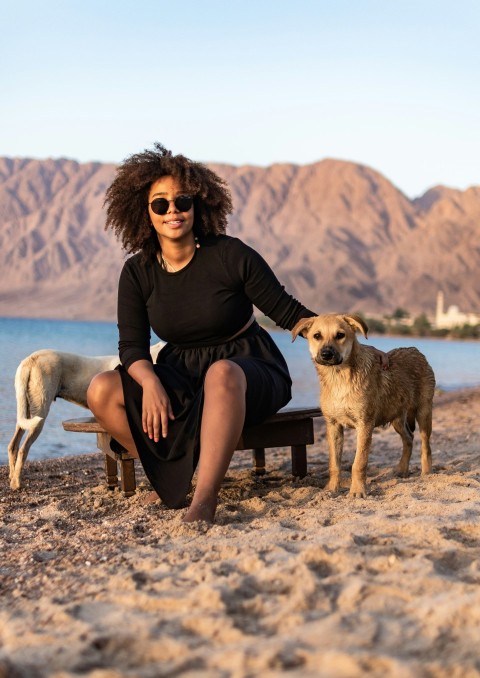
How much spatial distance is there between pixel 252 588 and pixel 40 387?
14.5 ft

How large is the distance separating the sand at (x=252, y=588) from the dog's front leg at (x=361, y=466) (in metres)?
0.12

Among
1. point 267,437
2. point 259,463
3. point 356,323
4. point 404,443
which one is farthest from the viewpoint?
point 259,463

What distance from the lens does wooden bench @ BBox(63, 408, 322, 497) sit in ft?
17.0

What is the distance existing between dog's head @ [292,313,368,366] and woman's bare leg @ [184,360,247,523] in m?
0.83

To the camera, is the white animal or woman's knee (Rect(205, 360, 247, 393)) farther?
the white animal

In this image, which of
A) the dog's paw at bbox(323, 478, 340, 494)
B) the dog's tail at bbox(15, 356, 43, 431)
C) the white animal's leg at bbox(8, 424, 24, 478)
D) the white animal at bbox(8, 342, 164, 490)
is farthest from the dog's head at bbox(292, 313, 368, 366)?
the white animal's leg at bbox(8, 424, 24, 478)

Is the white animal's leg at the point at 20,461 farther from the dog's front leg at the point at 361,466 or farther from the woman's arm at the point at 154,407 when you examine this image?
the dog's front leg at the point at 361,466

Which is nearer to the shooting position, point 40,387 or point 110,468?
point 110,468

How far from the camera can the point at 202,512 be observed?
4.03m

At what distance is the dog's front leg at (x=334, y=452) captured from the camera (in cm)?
532

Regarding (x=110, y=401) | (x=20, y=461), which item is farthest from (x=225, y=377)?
(x=20, y=461)

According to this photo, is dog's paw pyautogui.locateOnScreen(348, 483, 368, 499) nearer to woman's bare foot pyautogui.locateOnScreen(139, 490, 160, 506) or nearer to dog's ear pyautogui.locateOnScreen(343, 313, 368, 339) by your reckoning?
dog's ear pyautogui.locateOnScreen(343, 313, 368, 339)

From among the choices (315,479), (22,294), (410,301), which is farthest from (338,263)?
(315,479)

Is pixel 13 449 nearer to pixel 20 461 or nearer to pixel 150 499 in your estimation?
pixel 20 461
